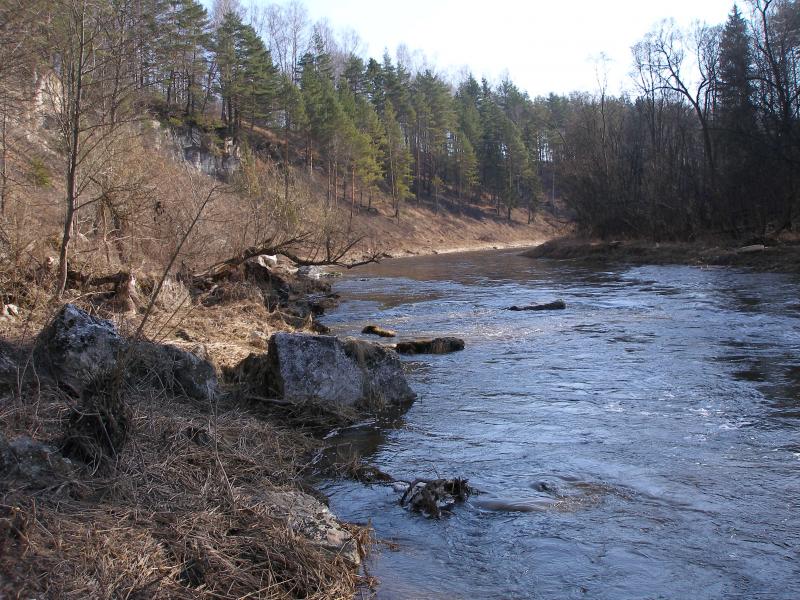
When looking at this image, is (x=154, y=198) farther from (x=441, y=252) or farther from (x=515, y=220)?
(x=515, y=220)

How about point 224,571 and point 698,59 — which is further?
point 698,59

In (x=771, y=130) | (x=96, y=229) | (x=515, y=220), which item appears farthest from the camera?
(x=515, y=220)

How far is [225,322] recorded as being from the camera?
579 inches

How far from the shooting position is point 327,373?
9086 mm

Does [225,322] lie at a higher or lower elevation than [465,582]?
higher

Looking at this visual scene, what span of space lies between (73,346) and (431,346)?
786cm

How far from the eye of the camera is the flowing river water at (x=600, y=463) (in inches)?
191

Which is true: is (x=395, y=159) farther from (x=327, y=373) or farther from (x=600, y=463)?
(x=600, y=463)

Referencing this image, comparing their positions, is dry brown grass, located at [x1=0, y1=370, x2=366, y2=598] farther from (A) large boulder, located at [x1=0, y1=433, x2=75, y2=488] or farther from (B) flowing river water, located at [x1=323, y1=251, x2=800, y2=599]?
(B) flowing river water, located at [x1=323, y1=251, x2=800, y2=599]

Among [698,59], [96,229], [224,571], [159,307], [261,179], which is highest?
[698,59]

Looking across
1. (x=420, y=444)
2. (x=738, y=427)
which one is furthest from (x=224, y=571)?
(x=738, y=427)

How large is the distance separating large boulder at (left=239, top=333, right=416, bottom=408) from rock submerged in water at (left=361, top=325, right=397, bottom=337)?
5940mm

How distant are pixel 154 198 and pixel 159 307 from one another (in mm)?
3790

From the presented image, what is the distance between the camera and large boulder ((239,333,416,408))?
892 cm
